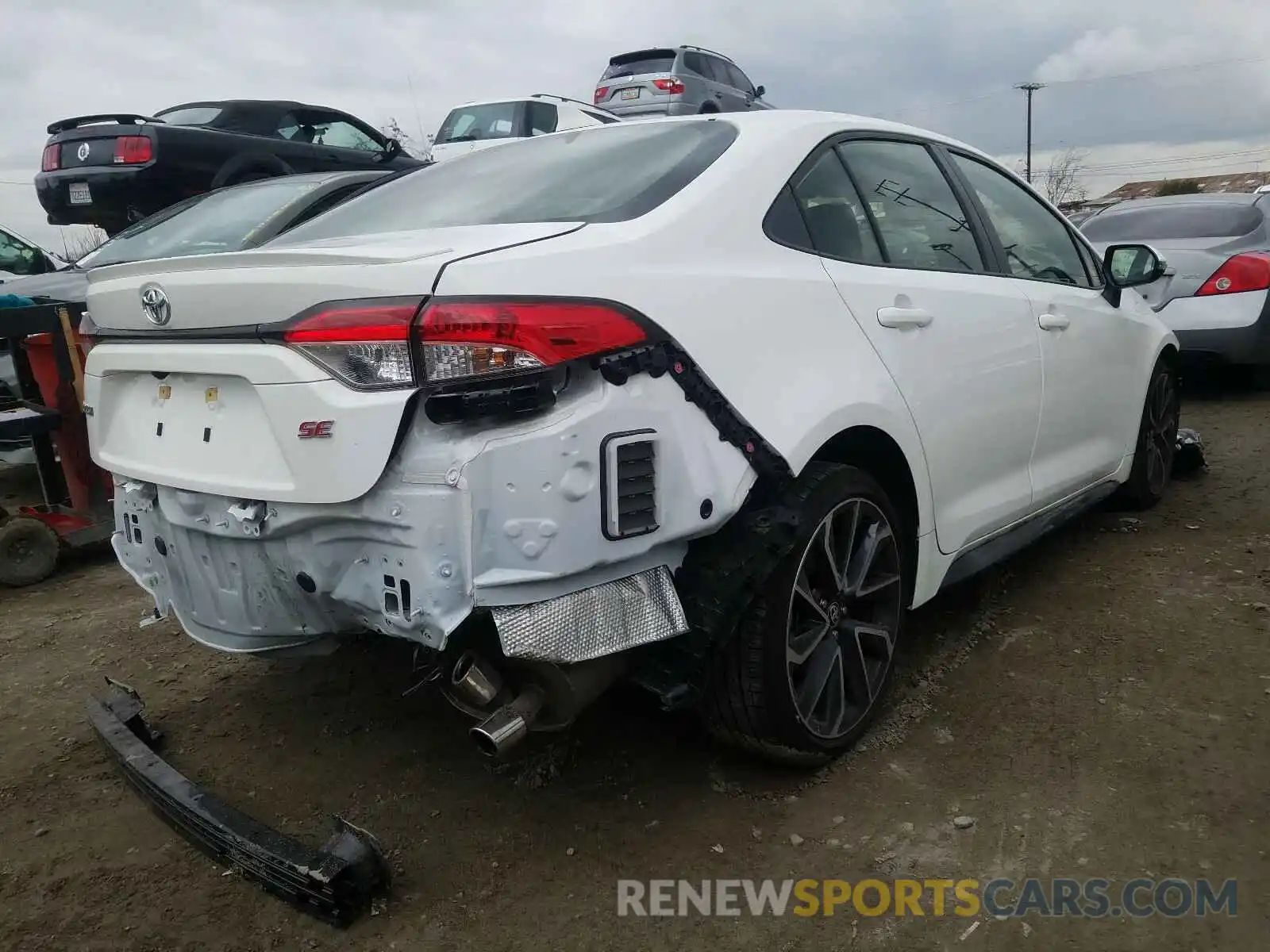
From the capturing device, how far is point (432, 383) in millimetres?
1854

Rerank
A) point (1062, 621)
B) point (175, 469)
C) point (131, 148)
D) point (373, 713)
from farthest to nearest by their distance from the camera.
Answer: point (131, 148) < point (1062, 621) < point (373, 713) < point (175, 469)

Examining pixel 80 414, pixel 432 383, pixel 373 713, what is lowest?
A: pixel 373 713

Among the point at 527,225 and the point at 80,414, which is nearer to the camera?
the point at 527,225

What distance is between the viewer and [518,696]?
2.09 meters

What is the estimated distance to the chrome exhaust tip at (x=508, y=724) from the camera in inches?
77.5

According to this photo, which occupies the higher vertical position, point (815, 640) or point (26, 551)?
point (815, 640)

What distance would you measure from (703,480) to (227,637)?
116cm

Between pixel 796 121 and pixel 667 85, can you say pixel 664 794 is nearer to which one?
pixel 796 121

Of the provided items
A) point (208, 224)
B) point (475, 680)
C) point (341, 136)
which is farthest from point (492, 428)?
point (341, 136)

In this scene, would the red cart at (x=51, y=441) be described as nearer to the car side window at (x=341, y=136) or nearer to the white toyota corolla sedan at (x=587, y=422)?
the white toyota corolla sedan at (x=587, y=422)

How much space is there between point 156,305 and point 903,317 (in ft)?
6.07

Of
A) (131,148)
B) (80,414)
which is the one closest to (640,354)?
(80,414)

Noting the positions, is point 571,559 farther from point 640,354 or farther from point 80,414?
point 80,414

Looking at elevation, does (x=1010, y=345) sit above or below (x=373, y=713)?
above
